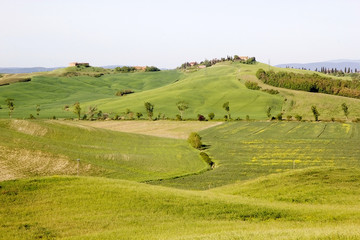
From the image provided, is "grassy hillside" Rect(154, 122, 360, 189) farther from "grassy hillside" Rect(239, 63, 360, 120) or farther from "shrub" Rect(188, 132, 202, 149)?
"grassy hillside" Rect(239, 63, 360, 120)

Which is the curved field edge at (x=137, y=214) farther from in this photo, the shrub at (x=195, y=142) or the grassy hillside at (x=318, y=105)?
the grassy hillside at (x=318, y=105)

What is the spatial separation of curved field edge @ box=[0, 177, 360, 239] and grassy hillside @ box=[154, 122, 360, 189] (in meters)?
18.4

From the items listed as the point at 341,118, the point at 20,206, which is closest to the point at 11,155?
the point at 20,206

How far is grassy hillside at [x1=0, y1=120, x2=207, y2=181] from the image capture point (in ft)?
199

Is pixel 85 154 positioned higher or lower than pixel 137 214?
lower

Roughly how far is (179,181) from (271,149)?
3256cm

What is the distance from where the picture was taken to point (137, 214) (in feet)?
105

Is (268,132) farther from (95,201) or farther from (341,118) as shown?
(95,201)

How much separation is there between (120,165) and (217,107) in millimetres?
A: 117816

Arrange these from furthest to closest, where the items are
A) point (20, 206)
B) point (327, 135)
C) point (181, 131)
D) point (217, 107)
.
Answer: point (217, 107) → point (181, 131) → point (327, 135) → point (20, 206)

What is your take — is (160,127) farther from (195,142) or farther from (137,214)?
(137,214)

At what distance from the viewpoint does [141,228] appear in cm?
2823

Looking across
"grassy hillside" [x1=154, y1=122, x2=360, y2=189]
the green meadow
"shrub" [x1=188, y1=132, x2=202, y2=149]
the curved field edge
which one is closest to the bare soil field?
the green meadow

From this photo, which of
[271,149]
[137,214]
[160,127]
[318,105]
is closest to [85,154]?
[271,149]
